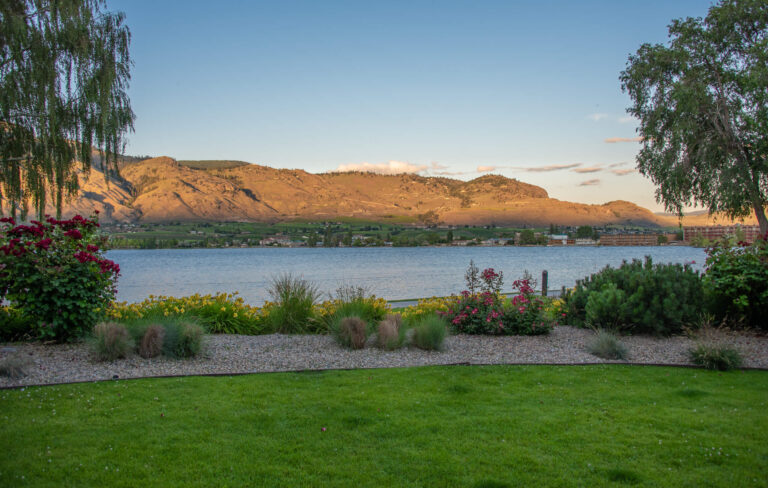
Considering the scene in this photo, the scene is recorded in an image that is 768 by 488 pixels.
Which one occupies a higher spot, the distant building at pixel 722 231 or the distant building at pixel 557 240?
the distant building at pixel 722 231

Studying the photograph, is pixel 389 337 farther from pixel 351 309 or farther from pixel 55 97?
pixel 55 97

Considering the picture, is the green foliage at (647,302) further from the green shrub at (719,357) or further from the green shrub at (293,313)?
the green shrub at (293,313)

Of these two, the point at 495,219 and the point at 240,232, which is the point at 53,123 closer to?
the point at 240,232

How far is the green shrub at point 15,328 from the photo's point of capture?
9.95 m

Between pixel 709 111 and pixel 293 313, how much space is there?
15.8m

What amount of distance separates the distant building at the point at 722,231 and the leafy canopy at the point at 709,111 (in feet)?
5.83

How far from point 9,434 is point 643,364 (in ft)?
29.8

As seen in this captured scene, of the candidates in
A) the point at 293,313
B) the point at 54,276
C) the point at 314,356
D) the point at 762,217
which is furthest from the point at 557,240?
the point at 54,276

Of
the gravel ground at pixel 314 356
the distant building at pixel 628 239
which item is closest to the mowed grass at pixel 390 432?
the gravel ground at pixel 314 356

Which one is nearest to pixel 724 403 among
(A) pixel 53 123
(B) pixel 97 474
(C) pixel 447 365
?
(C) pixel 447 365

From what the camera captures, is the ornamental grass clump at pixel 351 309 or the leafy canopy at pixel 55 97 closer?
the leafy canopy at pixel 55 97

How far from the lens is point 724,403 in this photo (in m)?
6.35

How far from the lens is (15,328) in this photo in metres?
10.1

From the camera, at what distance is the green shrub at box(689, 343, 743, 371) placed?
818 centimetres
